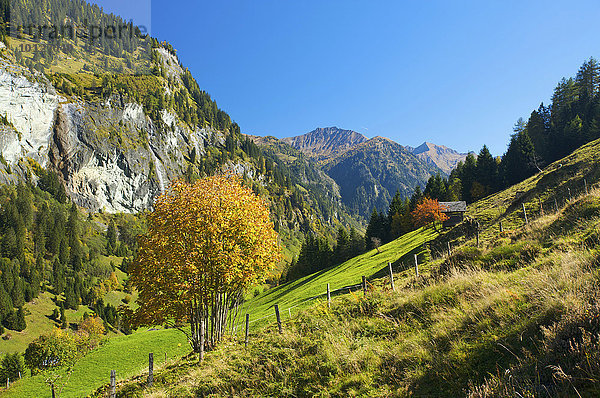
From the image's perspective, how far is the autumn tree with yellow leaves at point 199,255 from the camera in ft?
58.3

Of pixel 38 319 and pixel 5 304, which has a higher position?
pixel 5 304

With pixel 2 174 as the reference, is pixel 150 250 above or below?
below

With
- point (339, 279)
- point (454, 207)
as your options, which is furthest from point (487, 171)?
point (339, 279)

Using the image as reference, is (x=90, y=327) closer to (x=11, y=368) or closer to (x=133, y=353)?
(x=11, y=368)

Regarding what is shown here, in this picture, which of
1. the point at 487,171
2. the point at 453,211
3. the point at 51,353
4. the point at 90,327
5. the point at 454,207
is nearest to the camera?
the point at 51,353

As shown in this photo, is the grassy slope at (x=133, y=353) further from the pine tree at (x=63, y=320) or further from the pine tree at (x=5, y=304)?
the pine tree at (x=63, y=320)

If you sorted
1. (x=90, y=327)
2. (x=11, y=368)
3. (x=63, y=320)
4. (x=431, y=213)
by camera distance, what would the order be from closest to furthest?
(x=11, y=368)
(x=431, y=213)
(x=90, y=327)
(x=63, y=320)

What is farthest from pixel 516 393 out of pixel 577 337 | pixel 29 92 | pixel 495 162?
pixel 29 92

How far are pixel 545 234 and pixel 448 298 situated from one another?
952 cm

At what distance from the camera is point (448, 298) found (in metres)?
9.19

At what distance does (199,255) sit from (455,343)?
14.9 m

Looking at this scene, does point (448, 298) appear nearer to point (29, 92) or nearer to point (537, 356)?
point (537, 356)

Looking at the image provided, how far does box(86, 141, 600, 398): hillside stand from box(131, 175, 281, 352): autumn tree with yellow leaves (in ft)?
23.7

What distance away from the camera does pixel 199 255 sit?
17.7 m
